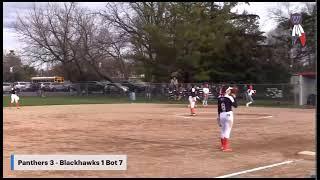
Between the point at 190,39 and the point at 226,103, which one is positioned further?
the point at 190,39

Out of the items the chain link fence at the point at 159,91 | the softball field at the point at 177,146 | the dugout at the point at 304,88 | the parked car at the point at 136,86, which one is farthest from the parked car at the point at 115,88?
the softball field at the point at 177,146

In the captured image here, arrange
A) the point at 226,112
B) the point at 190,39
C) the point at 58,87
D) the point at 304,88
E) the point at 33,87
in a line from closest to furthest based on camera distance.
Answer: the point at 226,112, the point at 304,88, the point at 190,39, the point at 58,87, the point at 33,87

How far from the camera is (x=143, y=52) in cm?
6091

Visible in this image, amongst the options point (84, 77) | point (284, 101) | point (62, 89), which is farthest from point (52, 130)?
point (84, 77)

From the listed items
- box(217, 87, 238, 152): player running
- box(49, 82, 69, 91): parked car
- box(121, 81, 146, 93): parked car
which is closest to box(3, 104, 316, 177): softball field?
box(217, 87, 238, 152): player running

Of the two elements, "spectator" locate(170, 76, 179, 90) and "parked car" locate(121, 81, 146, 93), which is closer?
"spectator" locate(170, 76, 179, 90)

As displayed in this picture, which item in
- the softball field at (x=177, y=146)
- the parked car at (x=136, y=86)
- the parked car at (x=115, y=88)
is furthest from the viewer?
the parked car at (x=115, y=88)

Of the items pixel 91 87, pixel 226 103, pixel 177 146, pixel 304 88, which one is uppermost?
pixel 91 87

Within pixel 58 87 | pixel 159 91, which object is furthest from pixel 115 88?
pixel 58 87

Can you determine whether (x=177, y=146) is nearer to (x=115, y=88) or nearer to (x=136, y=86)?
(x=136, y=86)

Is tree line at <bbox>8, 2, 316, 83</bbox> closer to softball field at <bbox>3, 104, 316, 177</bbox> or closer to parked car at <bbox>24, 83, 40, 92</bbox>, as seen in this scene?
parked car at <bbox>24, 83, 40, 92</bbox>

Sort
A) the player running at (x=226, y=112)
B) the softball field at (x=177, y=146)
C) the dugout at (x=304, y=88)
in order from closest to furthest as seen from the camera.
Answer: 1. the softball field at (x=177, y=146)
2. the player running at (x=226, y=112)
3. the dugout at (x=304, y=88)

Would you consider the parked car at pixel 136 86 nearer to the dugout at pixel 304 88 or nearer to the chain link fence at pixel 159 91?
the chain link fence at pixel 159 91

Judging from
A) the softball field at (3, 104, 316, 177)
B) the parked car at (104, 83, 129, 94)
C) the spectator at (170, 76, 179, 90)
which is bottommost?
the softball field at (3, 104, 316, 177)
